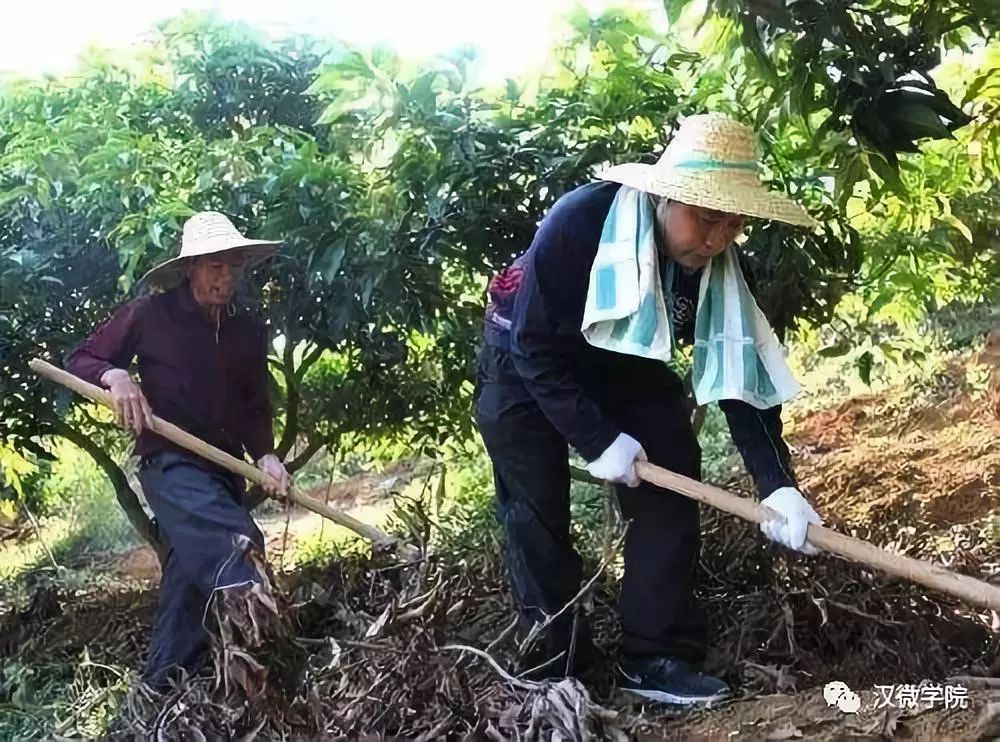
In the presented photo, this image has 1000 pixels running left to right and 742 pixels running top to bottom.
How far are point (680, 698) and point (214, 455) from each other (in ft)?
1.66

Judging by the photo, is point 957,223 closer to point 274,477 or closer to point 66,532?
point 274,477

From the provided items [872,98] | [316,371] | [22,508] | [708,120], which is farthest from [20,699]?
[872,98]

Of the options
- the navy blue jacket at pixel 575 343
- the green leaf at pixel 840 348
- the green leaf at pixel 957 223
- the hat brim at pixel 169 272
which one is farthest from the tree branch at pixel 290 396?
the green leaf at pixel 957 223

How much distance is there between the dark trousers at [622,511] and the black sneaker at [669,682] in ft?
0.04

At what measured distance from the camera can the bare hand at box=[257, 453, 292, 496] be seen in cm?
113

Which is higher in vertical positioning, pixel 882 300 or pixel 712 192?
pixel 712 192

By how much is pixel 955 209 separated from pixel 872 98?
0.70 feet

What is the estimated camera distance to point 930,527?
4.09 feet

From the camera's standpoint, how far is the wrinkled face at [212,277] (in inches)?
44.1

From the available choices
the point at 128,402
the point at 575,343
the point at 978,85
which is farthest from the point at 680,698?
the point at 978,85

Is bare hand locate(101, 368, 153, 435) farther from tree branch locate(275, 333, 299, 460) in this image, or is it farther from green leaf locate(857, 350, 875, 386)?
green leaf locate(857, 350, 875, 386)

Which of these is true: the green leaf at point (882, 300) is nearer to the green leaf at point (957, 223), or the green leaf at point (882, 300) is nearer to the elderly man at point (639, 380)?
the green leaf at point (957, 223)

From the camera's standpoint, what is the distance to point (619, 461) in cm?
105

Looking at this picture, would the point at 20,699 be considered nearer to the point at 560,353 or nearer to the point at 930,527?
the point at 560,353
